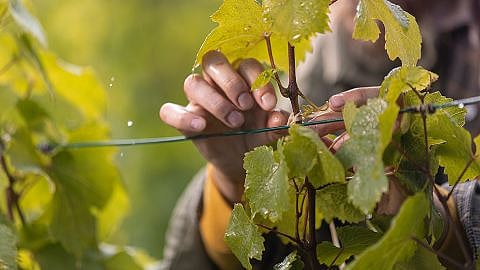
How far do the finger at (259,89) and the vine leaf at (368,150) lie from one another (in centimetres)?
18

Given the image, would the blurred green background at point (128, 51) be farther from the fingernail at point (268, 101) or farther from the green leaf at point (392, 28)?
the green leaf at point (392, 28)

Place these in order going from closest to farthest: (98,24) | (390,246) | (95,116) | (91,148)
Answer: (390,246)
(91,148)
(95,116)
(98,24)

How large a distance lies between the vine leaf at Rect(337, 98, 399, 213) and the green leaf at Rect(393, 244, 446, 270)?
0.07 meters

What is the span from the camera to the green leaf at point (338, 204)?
467 millimetres

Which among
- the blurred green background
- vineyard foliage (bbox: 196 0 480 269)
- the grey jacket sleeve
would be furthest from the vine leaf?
the blurred green background

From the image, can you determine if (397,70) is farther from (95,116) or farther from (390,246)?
(95,116)

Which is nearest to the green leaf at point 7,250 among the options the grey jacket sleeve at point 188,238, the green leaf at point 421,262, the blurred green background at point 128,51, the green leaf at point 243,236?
the green leaf at point 243,236

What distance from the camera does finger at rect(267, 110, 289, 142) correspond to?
0.59 metres

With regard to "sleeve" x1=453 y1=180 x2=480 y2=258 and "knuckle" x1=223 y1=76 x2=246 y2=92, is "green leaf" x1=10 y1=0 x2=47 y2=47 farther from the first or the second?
"sleeve" x1=453 y1=180 x2=480 y2=258

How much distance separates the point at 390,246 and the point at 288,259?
0.10m

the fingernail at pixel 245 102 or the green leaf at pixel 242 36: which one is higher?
the green leaf at pixel 242 36

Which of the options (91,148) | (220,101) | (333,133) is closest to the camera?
(333,133)

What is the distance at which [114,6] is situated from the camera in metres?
2.45

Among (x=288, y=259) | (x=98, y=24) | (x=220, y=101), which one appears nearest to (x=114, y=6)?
(x=98, y=24)
